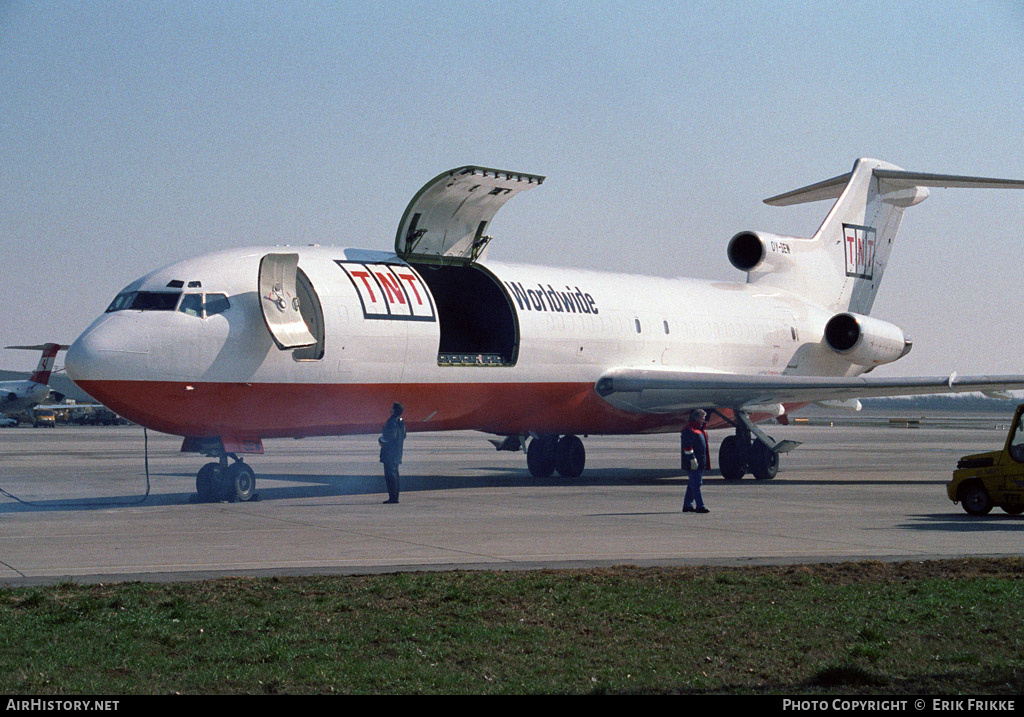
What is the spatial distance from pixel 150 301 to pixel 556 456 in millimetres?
12407

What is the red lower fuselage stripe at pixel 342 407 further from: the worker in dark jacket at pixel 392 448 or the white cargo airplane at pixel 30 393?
the white cargo airplane at pixel 30 393

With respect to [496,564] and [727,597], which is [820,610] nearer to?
[727,597]

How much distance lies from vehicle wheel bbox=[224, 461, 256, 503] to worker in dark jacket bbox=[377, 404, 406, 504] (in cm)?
232

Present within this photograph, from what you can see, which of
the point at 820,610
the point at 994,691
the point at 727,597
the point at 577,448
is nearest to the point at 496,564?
the point at 727,597

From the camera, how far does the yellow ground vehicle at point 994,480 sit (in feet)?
59.0

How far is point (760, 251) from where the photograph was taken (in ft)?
113

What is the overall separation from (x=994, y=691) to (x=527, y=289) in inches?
774

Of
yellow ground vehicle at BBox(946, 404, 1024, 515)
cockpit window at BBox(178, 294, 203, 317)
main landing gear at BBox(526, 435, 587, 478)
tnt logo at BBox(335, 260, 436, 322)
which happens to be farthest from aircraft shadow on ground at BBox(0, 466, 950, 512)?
yellow ground vehicle at BBox(946, 404, 1024, 515)

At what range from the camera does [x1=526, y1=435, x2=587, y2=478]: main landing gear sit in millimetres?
29734

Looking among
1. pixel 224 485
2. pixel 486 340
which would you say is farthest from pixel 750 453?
pixel 224 485

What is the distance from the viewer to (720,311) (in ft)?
105

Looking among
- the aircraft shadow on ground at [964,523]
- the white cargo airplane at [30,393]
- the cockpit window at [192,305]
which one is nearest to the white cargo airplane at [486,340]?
the cockpit window at [192,305]

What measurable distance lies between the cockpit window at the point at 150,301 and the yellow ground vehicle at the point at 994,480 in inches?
513

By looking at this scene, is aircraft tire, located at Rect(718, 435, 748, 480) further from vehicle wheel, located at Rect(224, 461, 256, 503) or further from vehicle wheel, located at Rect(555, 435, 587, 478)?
vehicle wheel, located at Rect(224, 461, 256, 503)
